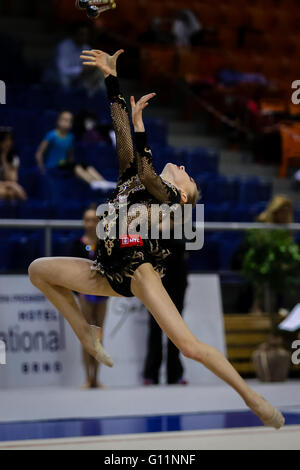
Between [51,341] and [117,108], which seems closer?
[117,108]

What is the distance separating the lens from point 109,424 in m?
4.58

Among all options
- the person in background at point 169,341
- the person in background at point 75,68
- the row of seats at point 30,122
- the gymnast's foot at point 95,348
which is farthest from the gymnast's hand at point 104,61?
the person in background at point 75,68

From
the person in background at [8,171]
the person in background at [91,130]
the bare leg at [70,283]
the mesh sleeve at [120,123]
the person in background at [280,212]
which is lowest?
the bare leg at [70,283]

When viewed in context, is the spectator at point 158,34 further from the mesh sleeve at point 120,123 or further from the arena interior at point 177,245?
the mesh sleeve at point 120,123

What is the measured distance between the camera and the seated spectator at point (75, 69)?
26.9 ft

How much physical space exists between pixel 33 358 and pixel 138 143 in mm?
3241

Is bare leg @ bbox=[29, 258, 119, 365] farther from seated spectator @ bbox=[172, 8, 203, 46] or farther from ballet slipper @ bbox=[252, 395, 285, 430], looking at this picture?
seated spectator @ bbox=[172, 8, 203, 46]

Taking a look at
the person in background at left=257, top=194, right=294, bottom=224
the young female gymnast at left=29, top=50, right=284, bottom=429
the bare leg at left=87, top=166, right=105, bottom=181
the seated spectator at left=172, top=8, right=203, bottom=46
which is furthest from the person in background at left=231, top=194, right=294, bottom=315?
the seated spectator at left=172, top=8, right=203, bottom=46

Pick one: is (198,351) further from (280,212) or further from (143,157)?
(280,212)

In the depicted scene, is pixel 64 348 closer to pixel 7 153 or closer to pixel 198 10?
pixel 7 153

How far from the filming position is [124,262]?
3.61 m

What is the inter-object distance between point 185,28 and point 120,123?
21.3 feet

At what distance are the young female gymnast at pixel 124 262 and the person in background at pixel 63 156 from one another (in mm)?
3288

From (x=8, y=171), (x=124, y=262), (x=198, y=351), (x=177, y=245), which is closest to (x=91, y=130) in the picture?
(x=8, y=171)
